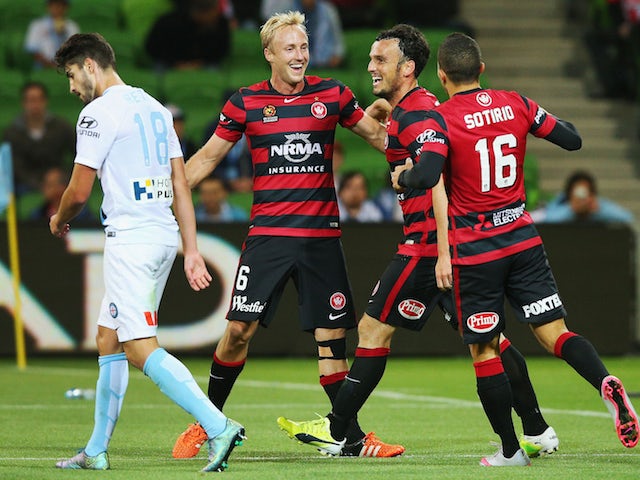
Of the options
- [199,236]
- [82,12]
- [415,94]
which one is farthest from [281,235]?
[82,12]

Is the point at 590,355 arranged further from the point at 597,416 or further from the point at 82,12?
the point at 82,12

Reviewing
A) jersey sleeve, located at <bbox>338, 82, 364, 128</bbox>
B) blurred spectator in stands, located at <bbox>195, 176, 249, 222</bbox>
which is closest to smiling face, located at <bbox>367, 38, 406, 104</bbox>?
jersey sleeve, located at <bbox>338, 82, 364, 128</bbox>

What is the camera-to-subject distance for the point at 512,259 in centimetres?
696

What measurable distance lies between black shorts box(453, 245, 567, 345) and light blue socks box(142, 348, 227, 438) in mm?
1333

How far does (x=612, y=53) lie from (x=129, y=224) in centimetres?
1320

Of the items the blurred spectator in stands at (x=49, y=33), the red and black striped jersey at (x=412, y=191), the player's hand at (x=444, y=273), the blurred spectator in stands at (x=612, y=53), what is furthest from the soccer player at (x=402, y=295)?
the blurred spectator in stands at (x=612, y=53)

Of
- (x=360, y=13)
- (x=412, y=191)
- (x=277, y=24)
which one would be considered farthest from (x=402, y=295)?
(x=360, y=13)

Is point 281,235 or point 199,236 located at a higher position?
point 281,235

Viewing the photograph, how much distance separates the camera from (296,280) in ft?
25.5

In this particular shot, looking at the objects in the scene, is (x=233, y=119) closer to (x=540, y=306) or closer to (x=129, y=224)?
(x=129, y=224)

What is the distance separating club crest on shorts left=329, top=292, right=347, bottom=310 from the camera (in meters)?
7.71

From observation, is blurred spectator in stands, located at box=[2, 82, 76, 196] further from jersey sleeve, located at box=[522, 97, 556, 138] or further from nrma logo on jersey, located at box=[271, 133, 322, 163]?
jersey sleeve, located at box=[522, 97, 556, 138]

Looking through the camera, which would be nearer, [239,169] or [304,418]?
[304,418]

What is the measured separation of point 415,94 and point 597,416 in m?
2.95
